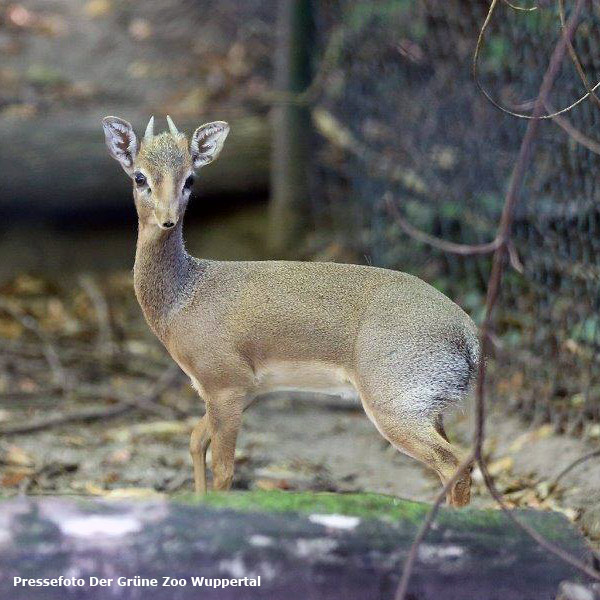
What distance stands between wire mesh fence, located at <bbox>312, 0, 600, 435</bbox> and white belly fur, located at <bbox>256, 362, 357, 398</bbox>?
142 centimetres

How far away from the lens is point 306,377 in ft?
10.7

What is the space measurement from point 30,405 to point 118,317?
1.26 meters

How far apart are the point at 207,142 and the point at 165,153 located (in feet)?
0.43

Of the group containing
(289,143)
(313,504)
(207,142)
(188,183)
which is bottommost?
(313,504)

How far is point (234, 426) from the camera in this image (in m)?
3.29

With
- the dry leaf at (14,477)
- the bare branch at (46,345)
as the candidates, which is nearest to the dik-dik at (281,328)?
the dry leaf at (14,477)

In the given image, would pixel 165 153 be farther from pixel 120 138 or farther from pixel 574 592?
pixel 574 592

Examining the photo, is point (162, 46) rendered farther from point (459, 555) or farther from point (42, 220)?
point (459, 555)

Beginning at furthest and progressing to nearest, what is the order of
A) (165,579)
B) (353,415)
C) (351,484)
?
(353,415)
(351,484)
(165,579)

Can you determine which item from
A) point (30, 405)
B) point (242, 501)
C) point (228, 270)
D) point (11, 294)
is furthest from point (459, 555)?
point (11, 294)

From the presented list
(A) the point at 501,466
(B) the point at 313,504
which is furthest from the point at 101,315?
(B) the point at 313,504

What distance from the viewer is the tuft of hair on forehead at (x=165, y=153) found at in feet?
10.1

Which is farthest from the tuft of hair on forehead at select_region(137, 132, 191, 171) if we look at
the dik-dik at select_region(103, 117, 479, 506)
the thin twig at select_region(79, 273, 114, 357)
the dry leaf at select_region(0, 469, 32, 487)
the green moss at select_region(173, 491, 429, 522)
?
the thin twig at select_region(79, 273, 114, 357)

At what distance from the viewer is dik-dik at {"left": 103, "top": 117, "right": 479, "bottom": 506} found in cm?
310
